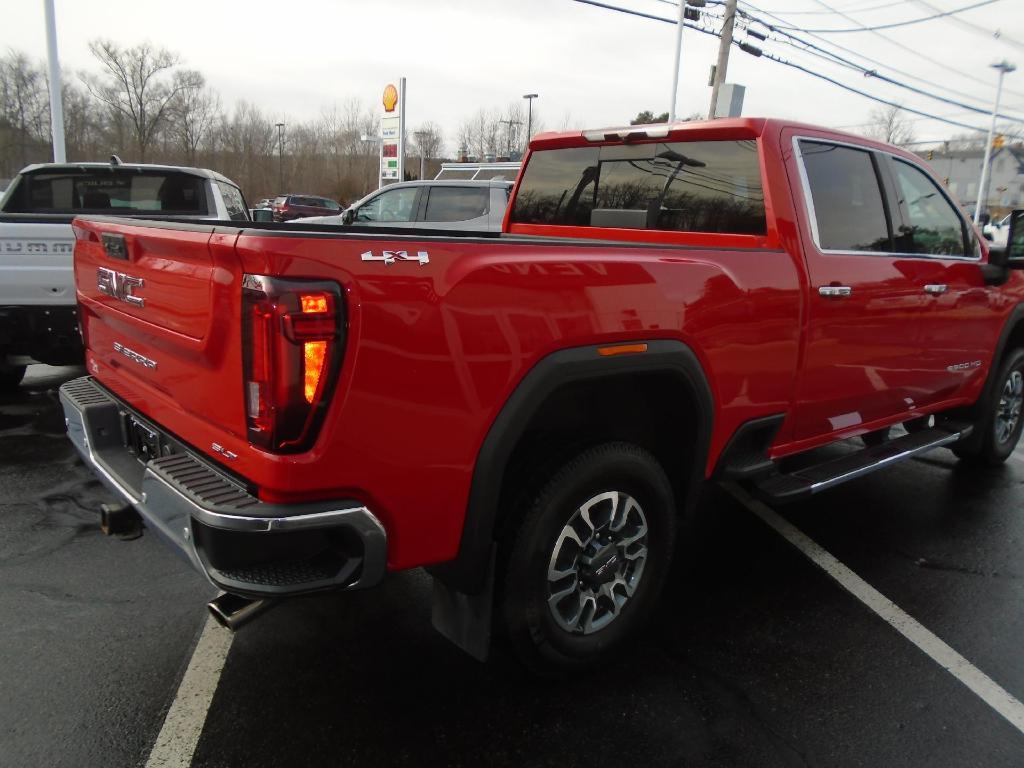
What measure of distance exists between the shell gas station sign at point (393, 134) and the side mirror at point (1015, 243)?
63.2 ft

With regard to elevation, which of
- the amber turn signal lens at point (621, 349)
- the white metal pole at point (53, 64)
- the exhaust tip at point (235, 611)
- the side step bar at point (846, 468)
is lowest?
the exhaust tip at point (235, 611)

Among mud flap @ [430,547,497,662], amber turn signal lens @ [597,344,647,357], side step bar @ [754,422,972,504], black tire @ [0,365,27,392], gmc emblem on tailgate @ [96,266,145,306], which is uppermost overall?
gmc emblem on tailgate @ [96,266,145,306]

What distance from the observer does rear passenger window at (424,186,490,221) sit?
36.1 ft

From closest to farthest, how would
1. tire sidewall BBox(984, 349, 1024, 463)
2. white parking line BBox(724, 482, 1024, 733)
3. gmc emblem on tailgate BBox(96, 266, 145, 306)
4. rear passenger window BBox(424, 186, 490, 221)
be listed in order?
1. gmc emblem on tailgate BBox(96, 266, 145, 306)
2. white parking line BBox(724, 482, 1024, 733)
3. tire sidewall BBox(984, 349, 1024, 463)
4. rear passenger window BBox(424, 186, 490, 221)

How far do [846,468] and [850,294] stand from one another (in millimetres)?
878

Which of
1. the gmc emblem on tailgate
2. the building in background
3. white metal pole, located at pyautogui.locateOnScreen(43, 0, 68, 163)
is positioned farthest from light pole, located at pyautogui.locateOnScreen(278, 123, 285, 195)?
the gmc emblem on tailgate

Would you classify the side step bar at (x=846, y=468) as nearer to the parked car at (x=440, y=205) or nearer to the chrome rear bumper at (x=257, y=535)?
the chrome rear bumper at (x=257, y=535)

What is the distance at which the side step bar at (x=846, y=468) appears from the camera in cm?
336

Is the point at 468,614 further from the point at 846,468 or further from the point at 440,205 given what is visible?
the point at 440,205

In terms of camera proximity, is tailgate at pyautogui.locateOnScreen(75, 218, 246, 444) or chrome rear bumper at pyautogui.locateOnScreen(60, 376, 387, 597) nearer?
chrome rear bumper at pyautogui.locateOnScreen(60, 376, 387, 597)

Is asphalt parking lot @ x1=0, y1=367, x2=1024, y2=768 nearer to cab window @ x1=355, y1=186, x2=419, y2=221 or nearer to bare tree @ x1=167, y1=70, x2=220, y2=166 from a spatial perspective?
cab window @ x1=355, y1=186, x2=419, y2=221

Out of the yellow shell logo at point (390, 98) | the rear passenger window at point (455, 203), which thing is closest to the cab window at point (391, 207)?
the rear passenger window at point (455, 203)

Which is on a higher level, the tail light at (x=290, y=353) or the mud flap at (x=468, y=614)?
the tail light at (x=290, y=353)

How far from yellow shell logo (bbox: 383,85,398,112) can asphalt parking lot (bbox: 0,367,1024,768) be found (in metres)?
20.7
